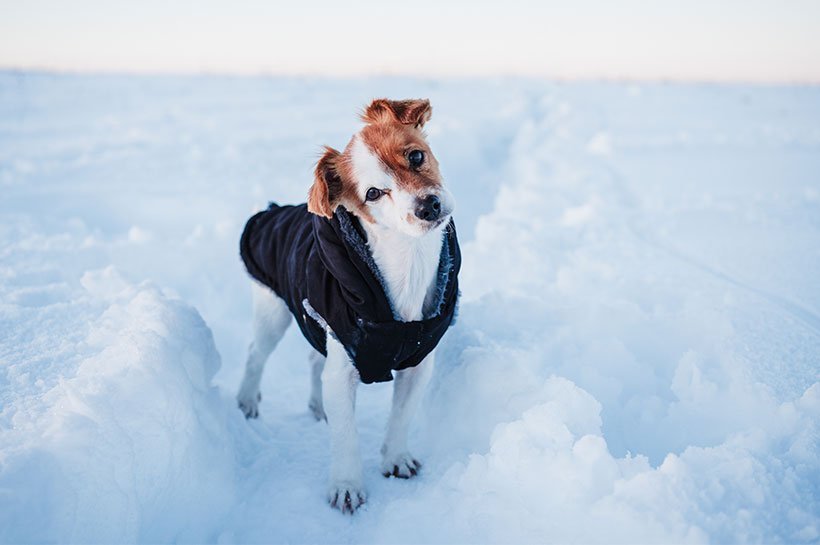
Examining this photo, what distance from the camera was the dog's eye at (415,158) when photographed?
99.6 inches

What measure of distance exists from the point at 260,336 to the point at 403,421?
4.11ft

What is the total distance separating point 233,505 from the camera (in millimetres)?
2525

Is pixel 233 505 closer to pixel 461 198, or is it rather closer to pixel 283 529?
pixel 283 529

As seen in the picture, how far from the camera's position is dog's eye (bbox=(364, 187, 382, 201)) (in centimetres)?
246

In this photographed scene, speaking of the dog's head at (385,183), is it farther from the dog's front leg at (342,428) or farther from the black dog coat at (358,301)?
the dog's front leg at (342,428)

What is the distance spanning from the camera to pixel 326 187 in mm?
2439

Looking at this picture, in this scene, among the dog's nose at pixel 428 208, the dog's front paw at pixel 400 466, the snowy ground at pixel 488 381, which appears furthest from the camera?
the dog's front paw at pixel 400 466

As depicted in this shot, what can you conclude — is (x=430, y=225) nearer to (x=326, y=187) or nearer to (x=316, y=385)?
(x=326, y=187)

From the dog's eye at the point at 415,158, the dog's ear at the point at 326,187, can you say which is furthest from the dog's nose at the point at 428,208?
the dog's ear at the point at 326,187

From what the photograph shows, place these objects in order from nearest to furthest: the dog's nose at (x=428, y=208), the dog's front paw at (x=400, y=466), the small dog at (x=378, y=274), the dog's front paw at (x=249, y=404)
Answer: the dog's nose at (x=428, y=208) < the small dog at (x=378, y=274) < the dog's front paw at (x=400, y=466) < the dog's front paw at (x=249, y=404)

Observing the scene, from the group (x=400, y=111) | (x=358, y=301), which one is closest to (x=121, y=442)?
(x=358, y=301)

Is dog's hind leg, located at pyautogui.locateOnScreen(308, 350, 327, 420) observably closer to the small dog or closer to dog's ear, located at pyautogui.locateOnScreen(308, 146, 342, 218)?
the small dog

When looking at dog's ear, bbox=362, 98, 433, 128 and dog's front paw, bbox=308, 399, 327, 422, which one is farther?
dog's front paw, bbox=308, 399, 327, 422

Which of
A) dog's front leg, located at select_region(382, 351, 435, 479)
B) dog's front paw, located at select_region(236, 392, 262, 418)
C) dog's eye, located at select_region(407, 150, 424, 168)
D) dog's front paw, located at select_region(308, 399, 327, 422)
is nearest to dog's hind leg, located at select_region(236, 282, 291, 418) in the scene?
dog's front paw, located at select_region(236, 392, 262, 418)
